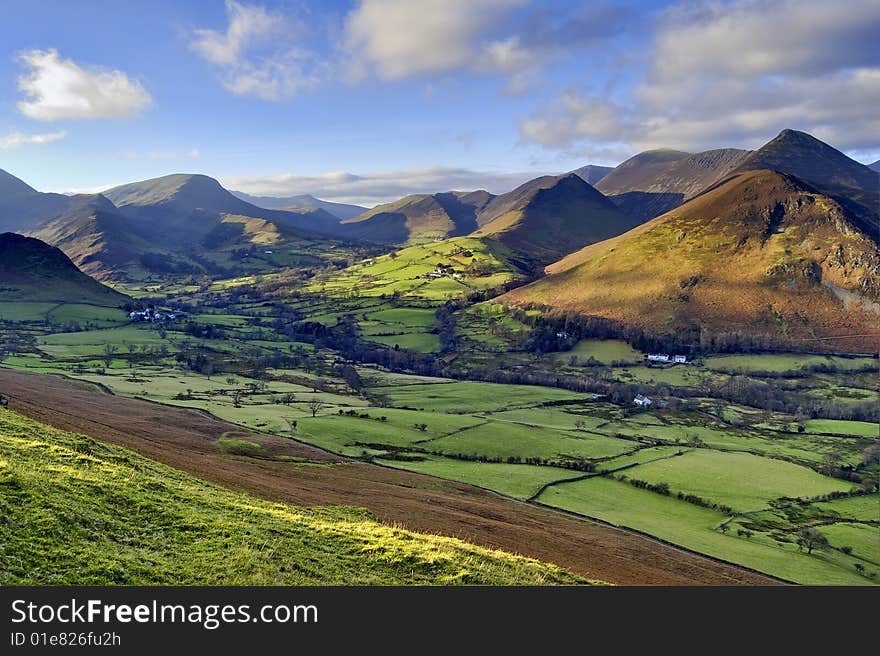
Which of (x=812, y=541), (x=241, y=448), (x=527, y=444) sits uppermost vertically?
(x=241, y=448)

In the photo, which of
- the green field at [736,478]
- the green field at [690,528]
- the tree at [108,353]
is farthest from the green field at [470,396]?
the tree at [108,353]

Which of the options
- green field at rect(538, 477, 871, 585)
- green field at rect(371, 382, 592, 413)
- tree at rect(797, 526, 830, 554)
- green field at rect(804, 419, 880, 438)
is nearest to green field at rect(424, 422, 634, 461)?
green field at rect(538, 477, 871, 585)

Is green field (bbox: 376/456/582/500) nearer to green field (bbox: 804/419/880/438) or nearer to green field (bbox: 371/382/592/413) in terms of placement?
green field (bbox: 371/382/592/413)

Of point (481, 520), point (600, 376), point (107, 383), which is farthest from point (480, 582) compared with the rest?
point (600, 376)

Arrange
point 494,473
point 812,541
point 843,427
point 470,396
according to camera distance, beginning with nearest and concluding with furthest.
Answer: point 812,541, point 494,473, point 843,427, point 470,396

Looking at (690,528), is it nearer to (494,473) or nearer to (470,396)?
(494,473)

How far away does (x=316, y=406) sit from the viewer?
119312 mm

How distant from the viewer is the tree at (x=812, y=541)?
70.7m

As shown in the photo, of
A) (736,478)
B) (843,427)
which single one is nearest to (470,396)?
(736,478)

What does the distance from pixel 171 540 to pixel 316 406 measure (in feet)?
308

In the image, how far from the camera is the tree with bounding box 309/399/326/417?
372 ft
